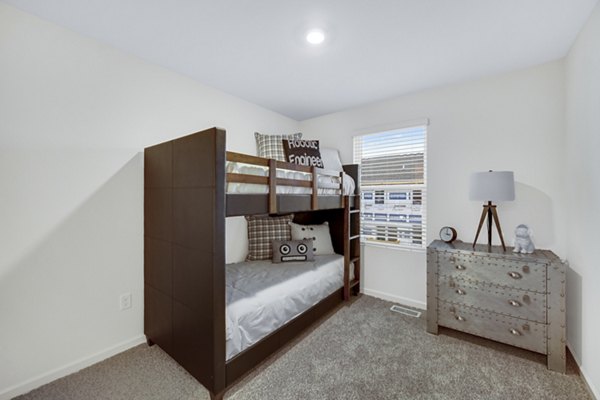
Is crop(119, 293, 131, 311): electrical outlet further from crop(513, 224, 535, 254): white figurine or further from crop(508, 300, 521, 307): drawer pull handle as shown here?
crop(513, 224, 535, 254): white figurine

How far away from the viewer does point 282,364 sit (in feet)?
5.97

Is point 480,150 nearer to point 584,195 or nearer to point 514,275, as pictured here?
point 584,195

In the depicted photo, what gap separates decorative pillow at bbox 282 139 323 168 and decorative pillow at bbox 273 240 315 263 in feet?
2.96

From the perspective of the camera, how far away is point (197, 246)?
154cm

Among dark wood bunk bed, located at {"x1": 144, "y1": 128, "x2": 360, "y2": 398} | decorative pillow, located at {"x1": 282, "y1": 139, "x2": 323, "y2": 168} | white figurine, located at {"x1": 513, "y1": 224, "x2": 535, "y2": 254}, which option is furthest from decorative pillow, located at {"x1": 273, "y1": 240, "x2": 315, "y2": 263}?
white figurine, located at {"x1": 513, "y1": 224, "x2": 535, "y2": 254}

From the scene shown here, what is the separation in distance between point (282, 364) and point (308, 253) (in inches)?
44.7

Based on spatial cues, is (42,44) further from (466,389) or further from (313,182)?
(466,389)

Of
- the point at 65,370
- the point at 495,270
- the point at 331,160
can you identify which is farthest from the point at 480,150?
the point at 65,370

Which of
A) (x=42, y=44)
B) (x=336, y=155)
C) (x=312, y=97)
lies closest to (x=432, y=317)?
(x=336, y=155)

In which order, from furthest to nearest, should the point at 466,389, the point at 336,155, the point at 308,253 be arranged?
the point at 336,155, the point at 308,253, the point at 466,389

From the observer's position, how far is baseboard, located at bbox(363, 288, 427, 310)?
2756 mm

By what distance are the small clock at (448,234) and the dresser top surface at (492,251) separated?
0.13 feet

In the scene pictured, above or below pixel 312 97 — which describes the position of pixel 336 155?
below

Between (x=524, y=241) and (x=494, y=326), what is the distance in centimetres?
71
